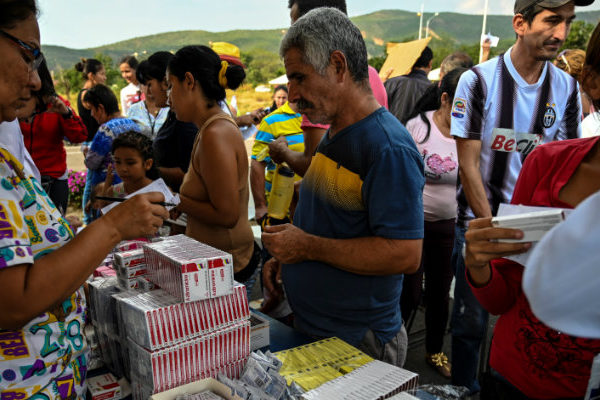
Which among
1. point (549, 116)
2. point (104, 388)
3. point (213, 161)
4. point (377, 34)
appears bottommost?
point (104, 388)

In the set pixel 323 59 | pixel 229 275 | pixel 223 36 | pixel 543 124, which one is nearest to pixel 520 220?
pixel 229 275

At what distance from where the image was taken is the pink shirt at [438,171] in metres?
2.96

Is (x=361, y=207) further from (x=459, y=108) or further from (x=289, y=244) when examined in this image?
(x=459, y=108)

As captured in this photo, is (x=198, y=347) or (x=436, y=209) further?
(x=436, y=209)

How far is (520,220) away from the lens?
0.85 m

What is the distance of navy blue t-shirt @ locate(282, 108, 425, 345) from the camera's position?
1396 mm

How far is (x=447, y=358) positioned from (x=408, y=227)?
7.64 ft

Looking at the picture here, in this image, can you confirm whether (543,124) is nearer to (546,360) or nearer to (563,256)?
(546,360)

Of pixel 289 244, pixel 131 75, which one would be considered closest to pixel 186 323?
pixel 289 244

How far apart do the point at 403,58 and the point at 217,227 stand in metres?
3.03

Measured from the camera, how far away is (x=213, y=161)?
1971 mm

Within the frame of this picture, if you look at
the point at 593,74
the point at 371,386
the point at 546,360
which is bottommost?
the point at 371,386

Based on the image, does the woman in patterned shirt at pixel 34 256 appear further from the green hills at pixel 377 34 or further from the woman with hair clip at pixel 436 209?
the green hills at pixel 377 34

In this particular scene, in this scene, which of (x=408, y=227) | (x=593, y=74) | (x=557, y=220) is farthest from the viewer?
(x=408, y=227)
